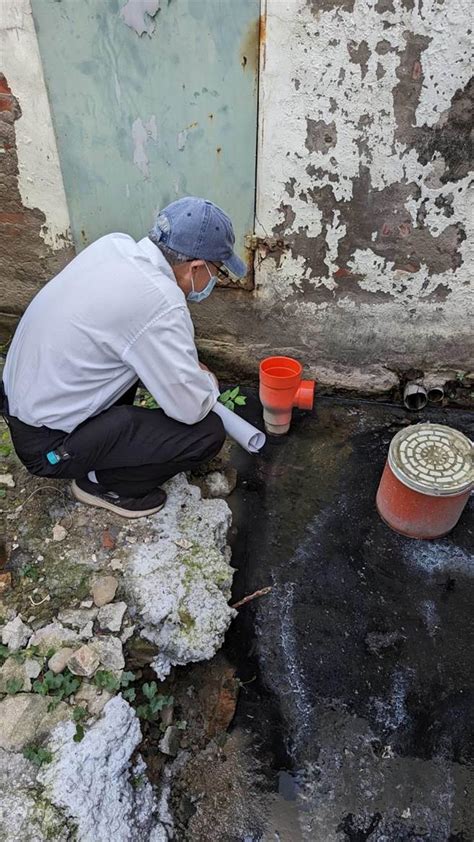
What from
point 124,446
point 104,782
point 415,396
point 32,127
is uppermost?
point 32,127

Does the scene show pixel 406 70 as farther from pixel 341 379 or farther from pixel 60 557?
pixel 60 557

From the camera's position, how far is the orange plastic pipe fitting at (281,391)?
3.18 m

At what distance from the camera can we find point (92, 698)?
2.13 m

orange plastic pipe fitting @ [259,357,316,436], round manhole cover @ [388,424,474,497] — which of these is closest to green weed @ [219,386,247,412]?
orange plastic pipe fitting @ [259,357,316,436]

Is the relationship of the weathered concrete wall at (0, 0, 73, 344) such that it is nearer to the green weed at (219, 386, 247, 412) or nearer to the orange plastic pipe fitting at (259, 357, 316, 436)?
the green weed at (219, 386, 247, 412)

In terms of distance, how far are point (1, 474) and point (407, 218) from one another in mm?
2413

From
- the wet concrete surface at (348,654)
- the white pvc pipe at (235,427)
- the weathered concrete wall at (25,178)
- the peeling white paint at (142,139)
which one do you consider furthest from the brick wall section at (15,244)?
the wet concrete surface at (348,654)

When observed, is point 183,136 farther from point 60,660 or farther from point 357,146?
point 60,660

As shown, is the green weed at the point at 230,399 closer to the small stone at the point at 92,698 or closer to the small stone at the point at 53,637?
the small stone at the point at 53,637

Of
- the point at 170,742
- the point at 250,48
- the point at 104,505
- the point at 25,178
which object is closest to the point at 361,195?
the point at 250,48

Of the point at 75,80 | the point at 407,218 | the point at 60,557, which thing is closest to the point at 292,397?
the point at 407,218

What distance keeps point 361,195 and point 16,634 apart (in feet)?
8.33

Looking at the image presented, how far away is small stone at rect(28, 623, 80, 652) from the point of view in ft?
7.42

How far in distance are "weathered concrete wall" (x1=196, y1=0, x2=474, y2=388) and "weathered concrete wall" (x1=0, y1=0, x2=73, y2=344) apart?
3.37ft
